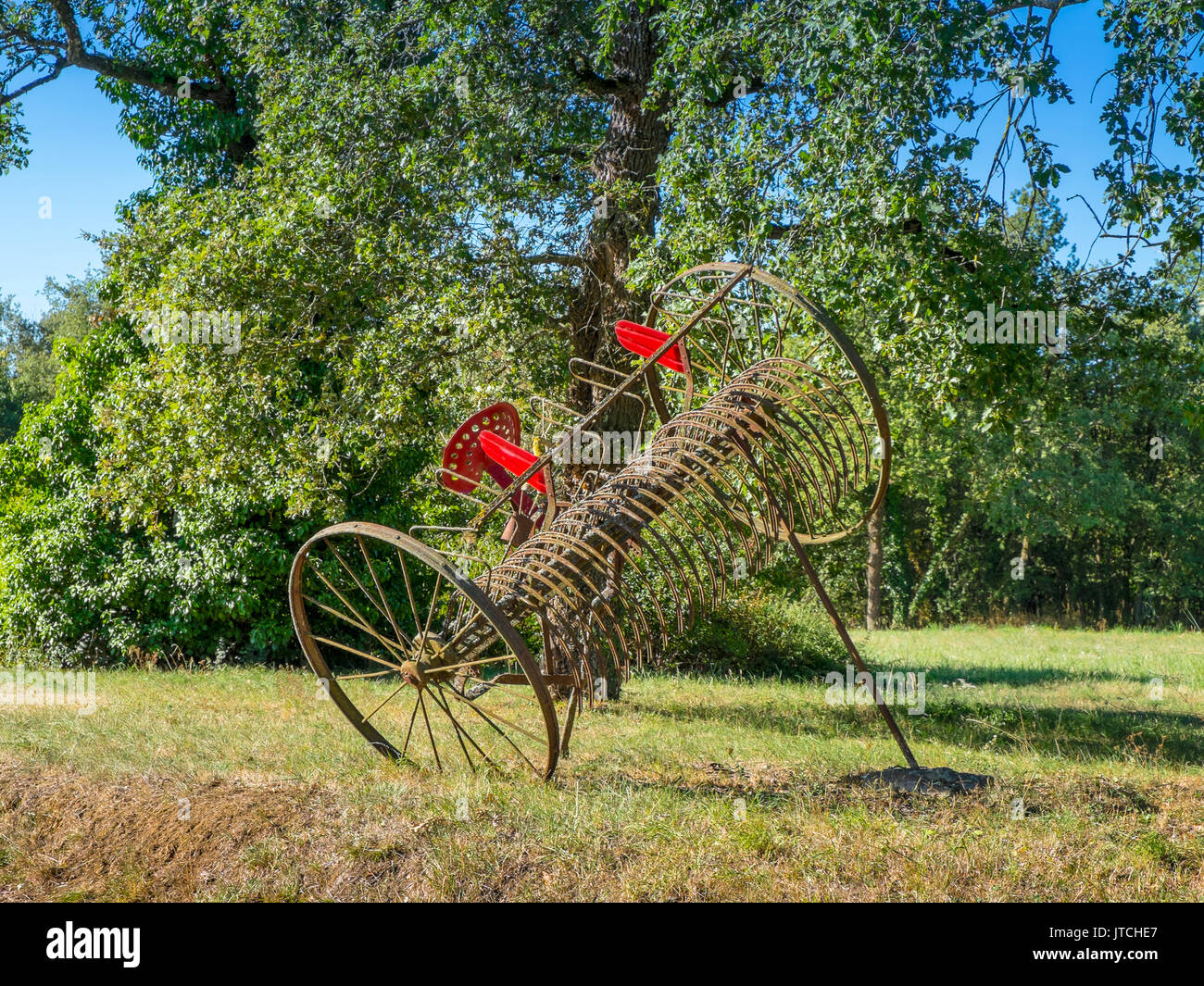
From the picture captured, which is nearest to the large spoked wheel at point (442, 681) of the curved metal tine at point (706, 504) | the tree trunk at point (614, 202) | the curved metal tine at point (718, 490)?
the curved metal tine at point (706, 504)

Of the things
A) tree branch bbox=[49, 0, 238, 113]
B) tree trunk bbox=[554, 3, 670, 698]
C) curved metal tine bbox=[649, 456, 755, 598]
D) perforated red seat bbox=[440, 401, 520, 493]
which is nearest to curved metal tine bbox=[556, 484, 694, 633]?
curved metal tine bbox=[649, 456, 755, 598]

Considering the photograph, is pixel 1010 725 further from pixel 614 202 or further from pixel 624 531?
pixel 614 202

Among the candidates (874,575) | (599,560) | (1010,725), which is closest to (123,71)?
(599,560)

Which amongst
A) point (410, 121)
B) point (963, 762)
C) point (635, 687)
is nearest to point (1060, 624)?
point (635, 687)

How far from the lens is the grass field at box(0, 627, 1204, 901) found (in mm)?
4160

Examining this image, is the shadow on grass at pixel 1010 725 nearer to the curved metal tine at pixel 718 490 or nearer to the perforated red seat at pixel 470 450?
the curved metal tine at pixel 718 490

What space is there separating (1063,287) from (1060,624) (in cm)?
1750

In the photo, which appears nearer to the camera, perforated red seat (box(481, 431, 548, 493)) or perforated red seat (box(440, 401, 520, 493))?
perforated red seat (box(481, 431, 548, 493))

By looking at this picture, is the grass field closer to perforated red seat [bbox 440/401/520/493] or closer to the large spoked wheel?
the large spoked wheel

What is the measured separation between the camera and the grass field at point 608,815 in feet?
13.6

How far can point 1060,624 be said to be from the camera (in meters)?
22.9

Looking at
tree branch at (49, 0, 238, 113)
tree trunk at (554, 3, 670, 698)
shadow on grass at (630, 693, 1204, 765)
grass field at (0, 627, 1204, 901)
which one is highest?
tree branch at (49, 0, 238, 113)

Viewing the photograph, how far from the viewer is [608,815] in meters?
4.79
